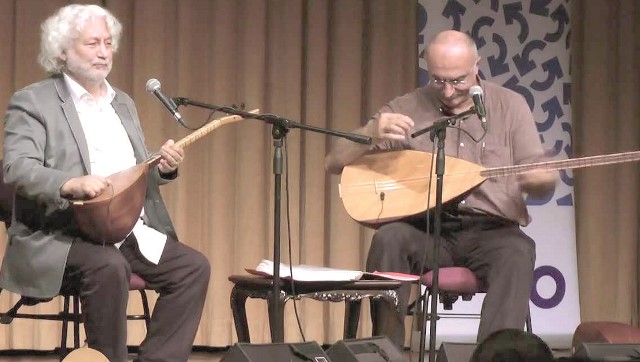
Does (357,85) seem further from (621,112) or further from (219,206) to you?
(621,112)

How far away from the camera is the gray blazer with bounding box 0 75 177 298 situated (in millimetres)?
2943

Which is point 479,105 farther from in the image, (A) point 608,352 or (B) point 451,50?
(A) point 608,352

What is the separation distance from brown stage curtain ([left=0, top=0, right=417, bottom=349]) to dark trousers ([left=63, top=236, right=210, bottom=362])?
1538 millimetres

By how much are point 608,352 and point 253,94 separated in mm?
2633

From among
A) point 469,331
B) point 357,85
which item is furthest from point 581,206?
point 357,85

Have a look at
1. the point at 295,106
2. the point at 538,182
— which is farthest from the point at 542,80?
the point at 538,182

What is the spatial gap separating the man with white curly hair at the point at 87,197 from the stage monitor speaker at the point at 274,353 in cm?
58

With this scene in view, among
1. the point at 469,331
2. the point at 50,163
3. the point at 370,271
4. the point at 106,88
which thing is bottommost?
the point at 469,331

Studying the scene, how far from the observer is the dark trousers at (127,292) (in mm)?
2938

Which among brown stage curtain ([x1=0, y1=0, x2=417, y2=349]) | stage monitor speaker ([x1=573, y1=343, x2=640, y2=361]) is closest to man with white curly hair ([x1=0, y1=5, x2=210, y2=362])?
stage monitor speaker ([x1=573, y1=343, x2=640, y2=361])

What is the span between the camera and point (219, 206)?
4.85 meters

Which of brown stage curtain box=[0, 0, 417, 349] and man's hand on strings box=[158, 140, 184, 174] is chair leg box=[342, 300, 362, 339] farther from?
brown stage curtain box=[0, 0, 417, 349]

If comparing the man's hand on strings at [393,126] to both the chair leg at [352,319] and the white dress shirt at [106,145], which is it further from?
the white dress shirt at [106,145]

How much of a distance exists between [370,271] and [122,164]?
0.93 m
